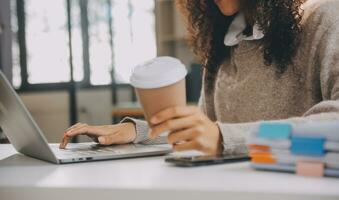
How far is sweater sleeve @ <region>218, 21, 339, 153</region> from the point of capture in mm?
905

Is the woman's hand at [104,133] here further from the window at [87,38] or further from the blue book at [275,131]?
the window at [87,38]

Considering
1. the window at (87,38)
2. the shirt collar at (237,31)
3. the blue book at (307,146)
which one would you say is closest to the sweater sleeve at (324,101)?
the blue book at (307,146)

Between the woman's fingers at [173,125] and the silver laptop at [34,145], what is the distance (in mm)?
174

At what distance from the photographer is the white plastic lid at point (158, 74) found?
75cm

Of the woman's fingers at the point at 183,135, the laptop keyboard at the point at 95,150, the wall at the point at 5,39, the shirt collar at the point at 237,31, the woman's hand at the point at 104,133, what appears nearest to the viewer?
the woman's fingers at the point at 183,135

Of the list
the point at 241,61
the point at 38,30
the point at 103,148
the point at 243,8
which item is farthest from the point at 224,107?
the point at 38,30

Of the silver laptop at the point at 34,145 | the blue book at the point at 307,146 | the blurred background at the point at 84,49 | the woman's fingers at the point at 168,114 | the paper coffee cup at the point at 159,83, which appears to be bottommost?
the blurred background at the point at 84,49

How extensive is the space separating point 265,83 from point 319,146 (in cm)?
65

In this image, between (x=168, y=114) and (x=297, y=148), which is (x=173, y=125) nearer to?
(x=168, y=114)

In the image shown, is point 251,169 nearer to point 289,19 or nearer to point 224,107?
point 289,19

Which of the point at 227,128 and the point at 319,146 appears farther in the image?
the point at 227,128

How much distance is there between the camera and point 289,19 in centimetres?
128

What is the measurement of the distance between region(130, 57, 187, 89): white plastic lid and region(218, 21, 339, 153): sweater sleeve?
0.17 metres

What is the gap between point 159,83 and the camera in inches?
29.4
